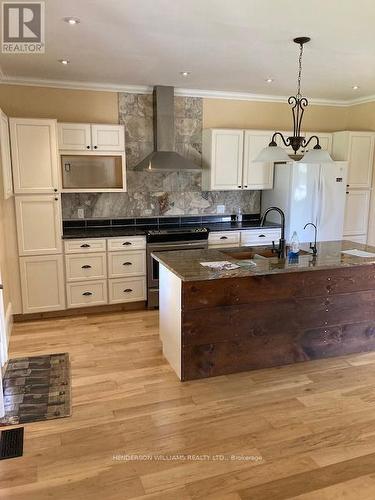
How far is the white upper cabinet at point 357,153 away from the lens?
5.46 metres

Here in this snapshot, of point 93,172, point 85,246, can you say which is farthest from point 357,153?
point 85,246

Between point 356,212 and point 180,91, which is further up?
point 180,91

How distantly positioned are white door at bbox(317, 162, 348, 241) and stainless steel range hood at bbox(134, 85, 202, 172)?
1.70 meters

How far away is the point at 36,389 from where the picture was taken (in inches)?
123

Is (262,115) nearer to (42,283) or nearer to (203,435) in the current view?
(42,283)

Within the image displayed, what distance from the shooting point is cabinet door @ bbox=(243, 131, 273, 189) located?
17.2 ft

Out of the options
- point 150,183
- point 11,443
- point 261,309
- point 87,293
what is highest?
point 150,183

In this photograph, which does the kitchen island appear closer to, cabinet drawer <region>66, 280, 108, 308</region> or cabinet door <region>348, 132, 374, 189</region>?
cabinet drawer <region>66, 280, 108, 308</region>

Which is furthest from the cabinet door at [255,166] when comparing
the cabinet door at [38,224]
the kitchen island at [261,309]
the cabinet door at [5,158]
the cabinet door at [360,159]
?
the cabinet door at [5,158]

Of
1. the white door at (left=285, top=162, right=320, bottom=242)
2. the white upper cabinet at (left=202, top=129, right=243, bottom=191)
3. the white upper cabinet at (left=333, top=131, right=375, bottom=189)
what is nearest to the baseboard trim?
the white upper cabinet at (left=202, top=129, right=243, bottom=191)

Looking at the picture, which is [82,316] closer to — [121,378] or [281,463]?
[121,378]

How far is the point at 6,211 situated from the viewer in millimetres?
4289

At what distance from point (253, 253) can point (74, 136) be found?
8.13 feet

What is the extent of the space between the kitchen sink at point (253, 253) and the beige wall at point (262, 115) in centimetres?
232
